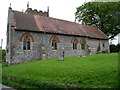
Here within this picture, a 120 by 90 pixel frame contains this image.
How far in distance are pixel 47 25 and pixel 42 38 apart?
3.67 m

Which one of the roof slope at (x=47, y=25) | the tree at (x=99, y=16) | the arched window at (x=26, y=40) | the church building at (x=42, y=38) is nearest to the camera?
the church building at (x=42, y=38)

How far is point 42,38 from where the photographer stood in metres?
36.0

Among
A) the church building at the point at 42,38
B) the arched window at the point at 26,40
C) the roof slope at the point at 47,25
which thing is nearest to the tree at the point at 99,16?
the roof slope at the point at 47,25

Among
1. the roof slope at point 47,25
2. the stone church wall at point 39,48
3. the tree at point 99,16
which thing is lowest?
the stone church wall at point 39,48

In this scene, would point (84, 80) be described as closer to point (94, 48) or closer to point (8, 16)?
point (8, 16)

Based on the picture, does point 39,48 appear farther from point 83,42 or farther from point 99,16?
point 99,16

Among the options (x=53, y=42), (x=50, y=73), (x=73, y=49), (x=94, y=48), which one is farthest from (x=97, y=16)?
(x=50, y=73)

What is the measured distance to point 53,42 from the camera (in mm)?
37406

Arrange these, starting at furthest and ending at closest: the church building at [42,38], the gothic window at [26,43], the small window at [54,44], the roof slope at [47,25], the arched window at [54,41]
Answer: the small window at [54,44] < the arched window at [54,41] < the roof slope at [47,25] < the gothic window at [26,43] < the church building at [42,38]

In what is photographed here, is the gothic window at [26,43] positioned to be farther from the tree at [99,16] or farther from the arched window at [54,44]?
the tree at [99,16]

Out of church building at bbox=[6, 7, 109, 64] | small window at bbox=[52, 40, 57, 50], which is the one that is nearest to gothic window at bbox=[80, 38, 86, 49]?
church building at bbox=[6, 7, 109, 64]

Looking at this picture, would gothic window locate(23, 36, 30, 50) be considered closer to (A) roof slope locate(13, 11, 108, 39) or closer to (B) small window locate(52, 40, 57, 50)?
(A) roof slope locate(13, 11, 108, 39)

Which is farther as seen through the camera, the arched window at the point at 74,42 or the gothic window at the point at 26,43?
the arched window at the point at 74,42

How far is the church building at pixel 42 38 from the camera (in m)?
33.3
